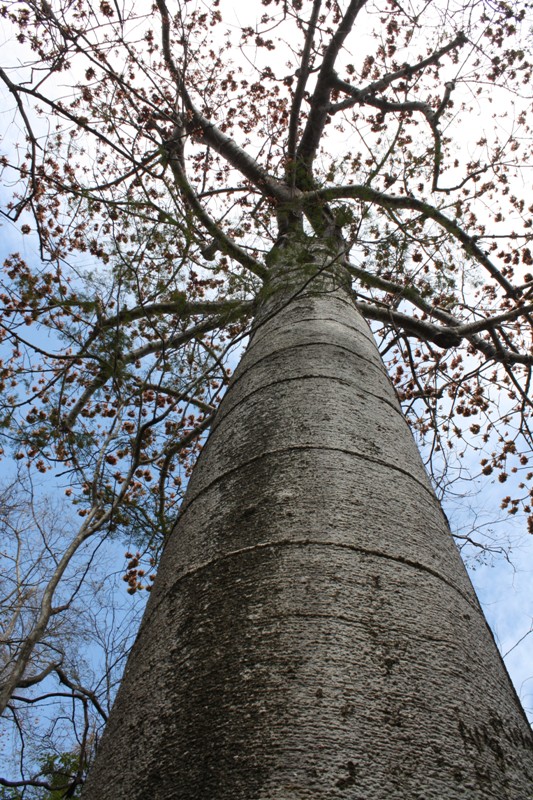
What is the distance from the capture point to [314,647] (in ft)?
2.19

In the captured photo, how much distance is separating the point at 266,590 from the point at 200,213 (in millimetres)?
3111

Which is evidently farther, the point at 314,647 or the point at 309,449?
the point at 309,449

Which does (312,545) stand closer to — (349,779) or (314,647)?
(314,647)

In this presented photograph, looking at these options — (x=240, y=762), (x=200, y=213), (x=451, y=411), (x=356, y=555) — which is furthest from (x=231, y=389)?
(x=451, y=411)

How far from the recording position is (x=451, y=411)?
4301mm

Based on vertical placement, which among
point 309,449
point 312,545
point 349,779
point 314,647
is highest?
point 309,449

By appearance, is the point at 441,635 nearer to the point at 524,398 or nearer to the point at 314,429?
the point at 314,429

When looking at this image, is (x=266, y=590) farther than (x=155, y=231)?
No

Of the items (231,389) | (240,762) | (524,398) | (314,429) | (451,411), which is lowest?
(240,762)

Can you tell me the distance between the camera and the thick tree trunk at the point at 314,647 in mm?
566

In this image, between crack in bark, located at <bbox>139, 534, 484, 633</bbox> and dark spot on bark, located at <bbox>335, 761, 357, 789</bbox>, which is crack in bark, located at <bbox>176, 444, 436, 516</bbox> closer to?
crack in bark, located at <bbox>139, 534, 484, 633</bbox>

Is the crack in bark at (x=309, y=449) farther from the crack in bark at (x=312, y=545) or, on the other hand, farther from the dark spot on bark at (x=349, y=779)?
the dark spot on bark at (x=349, y=779)

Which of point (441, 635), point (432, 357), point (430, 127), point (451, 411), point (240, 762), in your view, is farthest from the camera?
point (430, 127)

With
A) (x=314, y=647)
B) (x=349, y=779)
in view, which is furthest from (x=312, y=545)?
(x=349, y=779)
